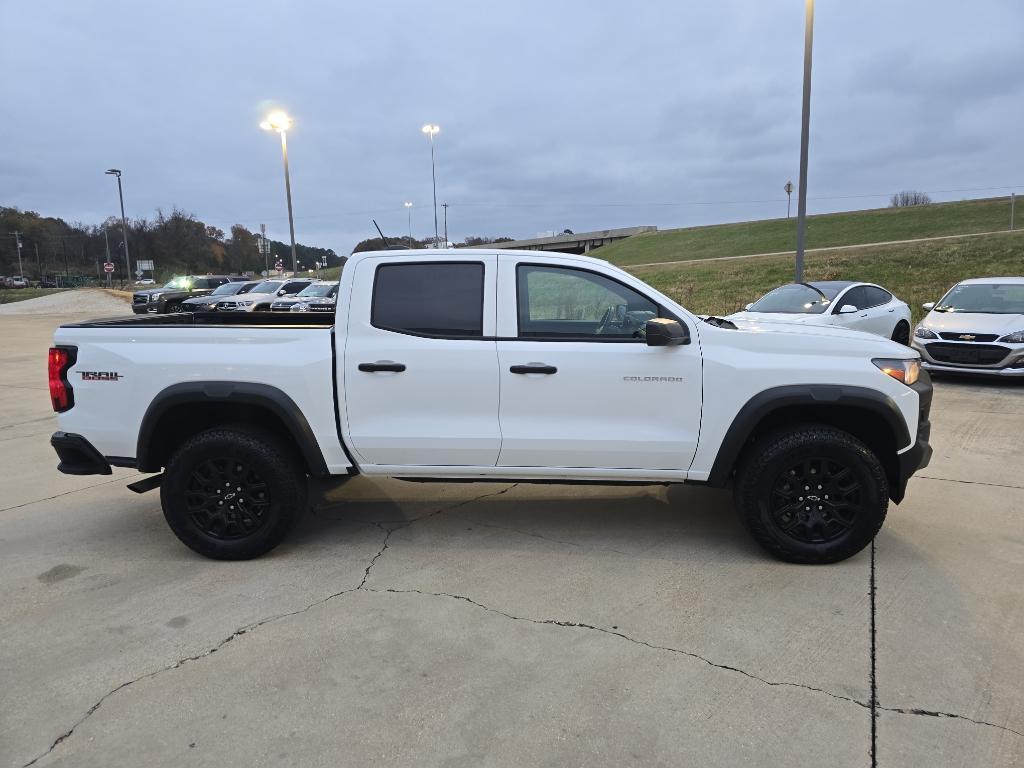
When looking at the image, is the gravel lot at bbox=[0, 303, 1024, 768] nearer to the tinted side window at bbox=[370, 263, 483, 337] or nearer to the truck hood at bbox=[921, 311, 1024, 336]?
the tinted side window at bbox=[370, 263, 483, 337]

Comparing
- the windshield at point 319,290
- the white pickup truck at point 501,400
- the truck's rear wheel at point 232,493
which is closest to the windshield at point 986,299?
the white pickup truck at point 501,400

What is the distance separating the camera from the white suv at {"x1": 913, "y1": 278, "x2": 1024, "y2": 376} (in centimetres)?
929

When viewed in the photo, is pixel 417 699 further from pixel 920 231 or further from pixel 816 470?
pixel 920 231

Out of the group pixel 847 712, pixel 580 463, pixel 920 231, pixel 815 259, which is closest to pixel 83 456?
pixel 580 463

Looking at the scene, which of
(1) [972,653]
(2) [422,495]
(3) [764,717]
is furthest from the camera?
(2) [422,495]

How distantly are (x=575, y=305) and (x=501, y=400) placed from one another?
28.4 inches

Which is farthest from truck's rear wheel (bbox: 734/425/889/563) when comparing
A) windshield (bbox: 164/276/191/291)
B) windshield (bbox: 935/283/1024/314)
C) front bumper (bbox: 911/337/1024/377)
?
windshield (bbox: 164/276/191/291)

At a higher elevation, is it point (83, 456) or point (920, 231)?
point (920, 231)

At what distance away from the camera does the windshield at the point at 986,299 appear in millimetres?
10148

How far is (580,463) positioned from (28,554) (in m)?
3.47

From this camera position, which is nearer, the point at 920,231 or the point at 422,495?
the point at 422,495

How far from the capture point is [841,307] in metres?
10.6

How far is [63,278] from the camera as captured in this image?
96.1 meters

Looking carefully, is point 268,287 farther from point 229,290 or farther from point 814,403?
point 814,403
